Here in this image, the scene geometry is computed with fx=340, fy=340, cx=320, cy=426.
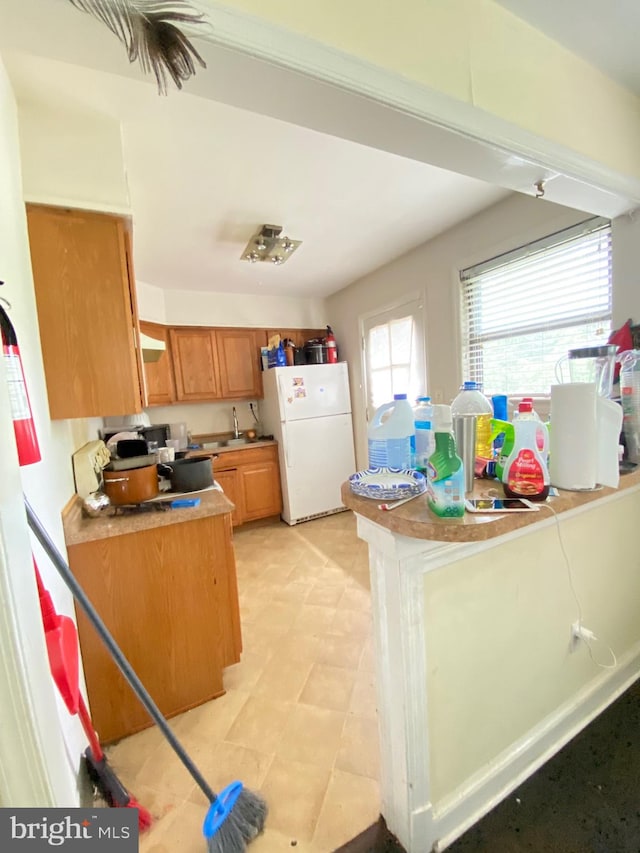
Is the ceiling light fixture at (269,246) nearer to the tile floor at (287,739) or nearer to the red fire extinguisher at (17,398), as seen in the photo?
the red fire extinguisher at (17,398)

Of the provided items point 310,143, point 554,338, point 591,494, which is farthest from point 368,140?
point 554,338

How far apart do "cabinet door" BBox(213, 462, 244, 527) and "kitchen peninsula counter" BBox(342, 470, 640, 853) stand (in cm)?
Result: 255

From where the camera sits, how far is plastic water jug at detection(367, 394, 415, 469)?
1.02 m

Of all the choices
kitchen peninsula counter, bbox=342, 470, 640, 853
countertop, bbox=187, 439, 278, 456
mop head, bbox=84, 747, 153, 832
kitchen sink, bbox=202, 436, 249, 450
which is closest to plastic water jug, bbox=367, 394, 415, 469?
kitchen peninsula counter, bbox=342, 470, 640, 853

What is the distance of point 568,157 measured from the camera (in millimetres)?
1142

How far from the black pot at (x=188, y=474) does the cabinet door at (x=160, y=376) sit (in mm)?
1715

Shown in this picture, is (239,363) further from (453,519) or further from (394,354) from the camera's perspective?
(453,519)

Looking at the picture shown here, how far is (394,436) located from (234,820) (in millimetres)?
1216

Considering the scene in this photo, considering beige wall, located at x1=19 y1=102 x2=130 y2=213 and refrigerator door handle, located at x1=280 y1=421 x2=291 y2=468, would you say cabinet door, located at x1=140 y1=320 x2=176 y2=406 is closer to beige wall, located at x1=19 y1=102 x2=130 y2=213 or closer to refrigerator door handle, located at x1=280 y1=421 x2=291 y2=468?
refrigerator door handle, located at x1=280 y1=421 x2=291 y2=468

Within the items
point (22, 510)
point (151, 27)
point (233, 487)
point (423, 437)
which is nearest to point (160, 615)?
point (22, 510)

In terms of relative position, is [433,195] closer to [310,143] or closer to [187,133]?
[310,143]

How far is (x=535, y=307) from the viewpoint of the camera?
2072 mm

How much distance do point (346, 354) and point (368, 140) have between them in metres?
2.81

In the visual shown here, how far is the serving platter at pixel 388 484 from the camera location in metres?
0.86
